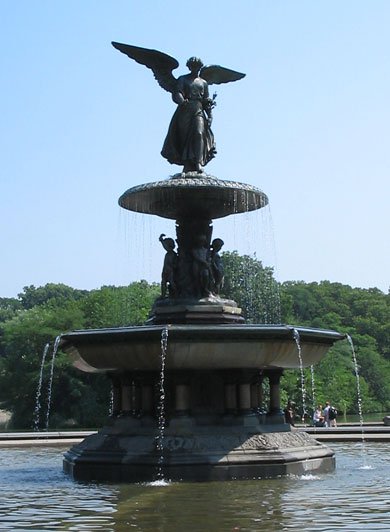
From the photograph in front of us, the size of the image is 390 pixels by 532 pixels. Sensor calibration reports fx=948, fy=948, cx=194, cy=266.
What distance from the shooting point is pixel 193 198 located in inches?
680

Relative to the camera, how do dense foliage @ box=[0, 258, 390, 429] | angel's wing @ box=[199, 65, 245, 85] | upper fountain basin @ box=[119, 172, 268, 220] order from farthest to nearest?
1. dense foliage @ box=[0, 258, 390, 429]
2. angel's wing @ box=[199, 65, 245, 85]
3. upper fountain basin @ box=[119, 172, 268, 220]

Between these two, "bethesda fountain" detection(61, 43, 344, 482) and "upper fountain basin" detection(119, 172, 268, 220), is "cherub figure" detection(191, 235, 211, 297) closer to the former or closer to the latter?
"bethesda fountain" detection(61, 43, 344, 482)

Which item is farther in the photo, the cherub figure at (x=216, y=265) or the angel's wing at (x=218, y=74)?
the angel's wing at (x=218, y=74)

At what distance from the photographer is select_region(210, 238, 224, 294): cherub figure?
17250 mm

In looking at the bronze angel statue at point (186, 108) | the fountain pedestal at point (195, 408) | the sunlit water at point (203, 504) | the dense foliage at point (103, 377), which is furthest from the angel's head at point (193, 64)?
the dense foliage at point (103, 377)

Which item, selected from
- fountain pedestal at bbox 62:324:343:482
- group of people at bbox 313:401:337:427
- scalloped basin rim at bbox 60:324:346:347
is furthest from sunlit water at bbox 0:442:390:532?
group of people at bbox 313:401:337:427

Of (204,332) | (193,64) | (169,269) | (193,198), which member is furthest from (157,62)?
(204,332)

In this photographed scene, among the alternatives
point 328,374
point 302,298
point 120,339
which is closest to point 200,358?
point 120,339

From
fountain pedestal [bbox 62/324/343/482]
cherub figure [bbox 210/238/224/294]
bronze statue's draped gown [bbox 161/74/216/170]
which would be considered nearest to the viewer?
fountain pedestal [bbox 62/324/343/482]

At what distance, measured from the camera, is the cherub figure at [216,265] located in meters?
17.2

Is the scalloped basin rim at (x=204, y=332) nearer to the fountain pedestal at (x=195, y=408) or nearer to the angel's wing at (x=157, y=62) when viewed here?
the fountain pedestal at (x=195, y=408)

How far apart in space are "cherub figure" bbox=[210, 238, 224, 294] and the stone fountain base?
9.76 ft

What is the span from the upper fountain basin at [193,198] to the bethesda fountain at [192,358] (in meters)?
0.02

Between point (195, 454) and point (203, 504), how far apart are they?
3.07 m
